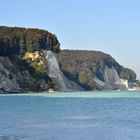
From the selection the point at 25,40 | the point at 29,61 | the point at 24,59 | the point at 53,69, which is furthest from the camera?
the point at 53,69

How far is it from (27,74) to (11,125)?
402ft

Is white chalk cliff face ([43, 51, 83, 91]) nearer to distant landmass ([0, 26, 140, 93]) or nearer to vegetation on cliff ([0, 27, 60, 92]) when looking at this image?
distant landmass ([0, 26, 140, 93])

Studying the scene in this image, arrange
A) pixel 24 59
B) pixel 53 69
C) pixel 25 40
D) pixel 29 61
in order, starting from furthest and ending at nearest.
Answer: pixel 53 69 → pixel 25 40 → pixel 29 61 → pixel 24 59

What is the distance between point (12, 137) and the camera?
106ft

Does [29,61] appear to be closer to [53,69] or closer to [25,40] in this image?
[25,40]

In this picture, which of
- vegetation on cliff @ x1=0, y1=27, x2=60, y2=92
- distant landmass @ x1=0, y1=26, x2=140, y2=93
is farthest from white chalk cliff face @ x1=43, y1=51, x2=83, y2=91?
vegetation on cliff @ x1=0, y1=27, x2=60, y2=92

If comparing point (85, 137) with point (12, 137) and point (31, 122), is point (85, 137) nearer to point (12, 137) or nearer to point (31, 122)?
point (12, 137)

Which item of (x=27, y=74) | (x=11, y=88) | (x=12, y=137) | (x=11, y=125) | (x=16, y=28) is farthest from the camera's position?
(x=16, y=28)

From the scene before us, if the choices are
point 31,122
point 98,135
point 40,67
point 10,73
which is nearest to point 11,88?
point 10,73

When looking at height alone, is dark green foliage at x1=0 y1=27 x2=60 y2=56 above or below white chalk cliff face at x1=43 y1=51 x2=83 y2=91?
above

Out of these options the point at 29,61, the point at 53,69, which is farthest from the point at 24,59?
the point at 53,69

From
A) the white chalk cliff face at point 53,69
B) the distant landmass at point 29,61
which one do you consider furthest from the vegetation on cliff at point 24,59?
the white chalk cliff face at point 53,69

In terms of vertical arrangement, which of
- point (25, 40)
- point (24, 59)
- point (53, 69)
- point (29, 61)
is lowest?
point (53, 69)

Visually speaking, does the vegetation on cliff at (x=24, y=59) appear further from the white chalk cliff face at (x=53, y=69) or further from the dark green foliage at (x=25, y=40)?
the white chalk cliff face at (x=53, y=69)
